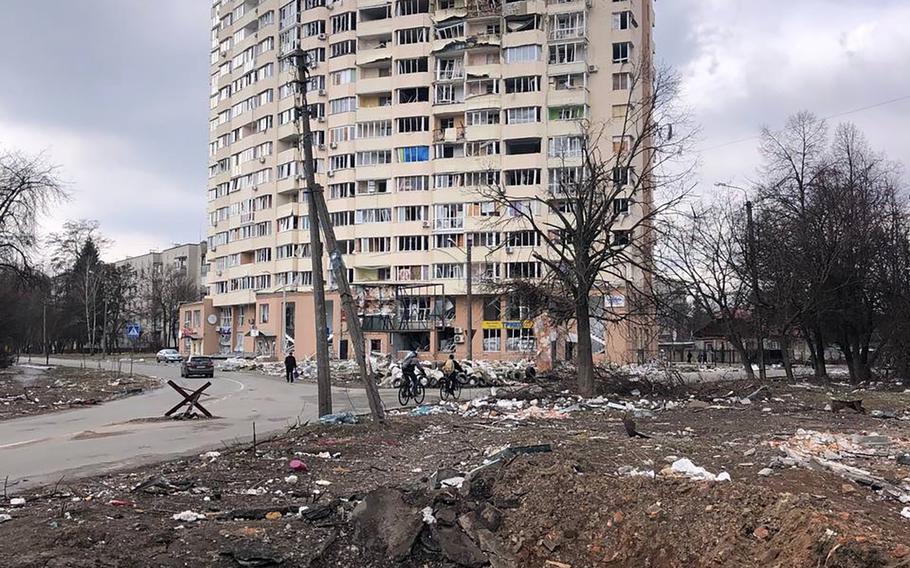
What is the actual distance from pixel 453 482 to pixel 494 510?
4.97 ft

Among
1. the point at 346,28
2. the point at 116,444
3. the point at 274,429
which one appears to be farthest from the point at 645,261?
the point at 346,28

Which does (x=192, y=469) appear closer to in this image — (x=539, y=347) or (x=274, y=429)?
(x=274, y=429)

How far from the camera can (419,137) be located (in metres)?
70.9

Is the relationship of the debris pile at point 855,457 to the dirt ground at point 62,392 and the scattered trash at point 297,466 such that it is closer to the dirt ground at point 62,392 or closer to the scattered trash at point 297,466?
the scattered trash at point 297,466

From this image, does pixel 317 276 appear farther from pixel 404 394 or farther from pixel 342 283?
pixel 404 394

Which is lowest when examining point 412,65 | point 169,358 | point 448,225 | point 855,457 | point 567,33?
point 169,358

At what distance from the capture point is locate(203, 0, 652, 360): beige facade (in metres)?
66.8

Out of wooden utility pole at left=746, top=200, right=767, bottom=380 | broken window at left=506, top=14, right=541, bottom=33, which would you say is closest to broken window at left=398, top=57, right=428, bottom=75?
broken window at left=506, top=14, right=541, bottom=33

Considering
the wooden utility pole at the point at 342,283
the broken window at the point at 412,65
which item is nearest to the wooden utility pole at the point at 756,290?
the wooden utility pole at the point at 342,283

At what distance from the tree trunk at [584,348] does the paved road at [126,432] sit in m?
6.64

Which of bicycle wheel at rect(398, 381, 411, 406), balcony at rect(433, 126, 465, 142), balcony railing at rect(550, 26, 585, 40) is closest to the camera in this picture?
bicycle wheel at rect(398, 381, 411, 406)

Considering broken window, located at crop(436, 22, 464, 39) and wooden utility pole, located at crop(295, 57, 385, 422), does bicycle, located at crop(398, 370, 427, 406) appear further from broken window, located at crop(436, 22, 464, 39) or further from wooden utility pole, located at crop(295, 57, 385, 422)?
broken window, located at crop(436, 22, 464, 39)

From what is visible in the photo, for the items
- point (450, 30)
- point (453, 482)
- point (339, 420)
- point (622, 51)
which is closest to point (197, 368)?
point (339, 420)

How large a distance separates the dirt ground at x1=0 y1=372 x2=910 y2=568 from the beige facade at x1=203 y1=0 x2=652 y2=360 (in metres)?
47.5
